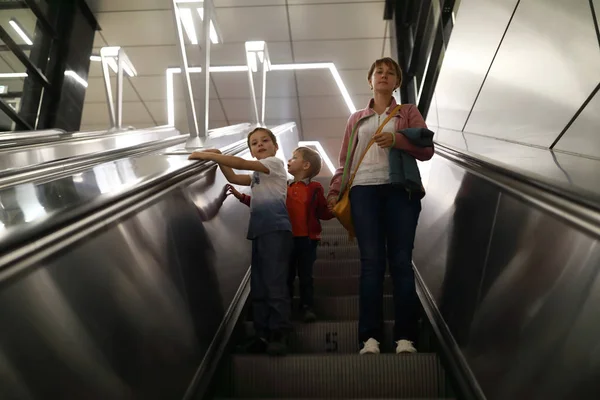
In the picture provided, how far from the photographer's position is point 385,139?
2354 mm

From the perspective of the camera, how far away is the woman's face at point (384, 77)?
257 cm

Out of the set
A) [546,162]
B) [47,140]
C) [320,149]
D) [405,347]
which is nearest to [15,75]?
[47,140]

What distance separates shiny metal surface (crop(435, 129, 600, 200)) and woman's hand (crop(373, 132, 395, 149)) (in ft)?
1.18

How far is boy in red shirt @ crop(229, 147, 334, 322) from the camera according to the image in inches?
114

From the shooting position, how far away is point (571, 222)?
133cm

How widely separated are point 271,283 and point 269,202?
1.39 feet

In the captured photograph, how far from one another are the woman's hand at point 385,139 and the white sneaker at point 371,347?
0.85 metres

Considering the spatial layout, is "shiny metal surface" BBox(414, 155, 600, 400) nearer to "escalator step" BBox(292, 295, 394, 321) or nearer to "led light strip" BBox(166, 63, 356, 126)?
"escalator step" BBox(292, 295, 394, 321)

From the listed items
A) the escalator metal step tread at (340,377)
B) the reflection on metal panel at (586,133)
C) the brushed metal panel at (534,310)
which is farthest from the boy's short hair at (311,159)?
the reflection on metal panel at (586,133)

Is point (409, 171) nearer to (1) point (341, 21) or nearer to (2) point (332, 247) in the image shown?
(2) point (332, 247)

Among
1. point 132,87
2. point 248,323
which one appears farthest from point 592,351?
point 132,87

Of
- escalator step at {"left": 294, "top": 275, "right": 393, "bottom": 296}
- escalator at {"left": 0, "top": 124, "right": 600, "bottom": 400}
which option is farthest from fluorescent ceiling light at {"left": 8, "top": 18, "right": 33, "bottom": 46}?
escalator step at {"left": 294, "top": 275, "right": 393, "bottom": 296}

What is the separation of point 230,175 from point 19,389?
5.89ft

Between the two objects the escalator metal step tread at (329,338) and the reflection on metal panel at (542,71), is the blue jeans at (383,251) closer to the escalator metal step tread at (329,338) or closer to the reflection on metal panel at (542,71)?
the escalator metal step tread at (329,338)
